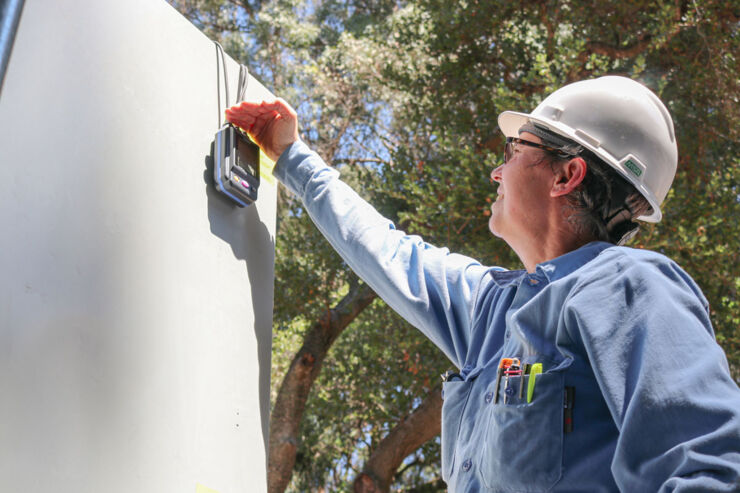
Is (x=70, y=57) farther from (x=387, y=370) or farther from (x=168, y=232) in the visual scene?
(x=387, y=370)

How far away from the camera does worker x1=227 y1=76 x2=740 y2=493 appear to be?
1224 mm

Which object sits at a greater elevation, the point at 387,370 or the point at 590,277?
the point at 387,370

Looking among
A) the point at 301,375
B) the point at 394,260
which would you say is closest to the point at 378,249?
the point at 394,260

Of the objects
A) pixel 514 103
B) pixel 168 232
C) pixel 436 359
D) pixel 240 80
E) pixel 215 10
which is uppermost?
pixel 215 10

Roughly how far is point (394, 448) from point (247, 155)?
21.0ft

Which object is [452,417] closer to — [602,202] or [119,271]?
[602,202]

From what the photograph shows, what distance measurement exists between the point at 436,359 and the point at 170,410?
589 centimetres

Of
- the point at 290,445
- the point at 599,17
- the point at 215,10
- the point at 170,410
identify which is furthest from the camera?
the point at 215,10

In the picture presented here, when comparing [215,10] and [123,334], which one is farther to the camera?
[215,10]

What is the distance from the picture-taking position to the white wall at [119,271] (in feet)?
4.48

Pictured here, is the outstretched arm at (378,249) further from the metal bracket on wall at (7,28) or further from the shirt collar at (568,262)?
the metal bracket on wall at (7,28)

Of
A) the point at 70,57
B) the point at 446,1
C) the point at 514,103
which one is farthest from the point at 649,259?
the point at 446,1

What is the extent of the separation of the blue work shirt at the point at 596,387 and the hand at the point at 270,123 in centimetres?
76

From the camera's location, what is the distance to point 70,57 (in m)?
1.54
